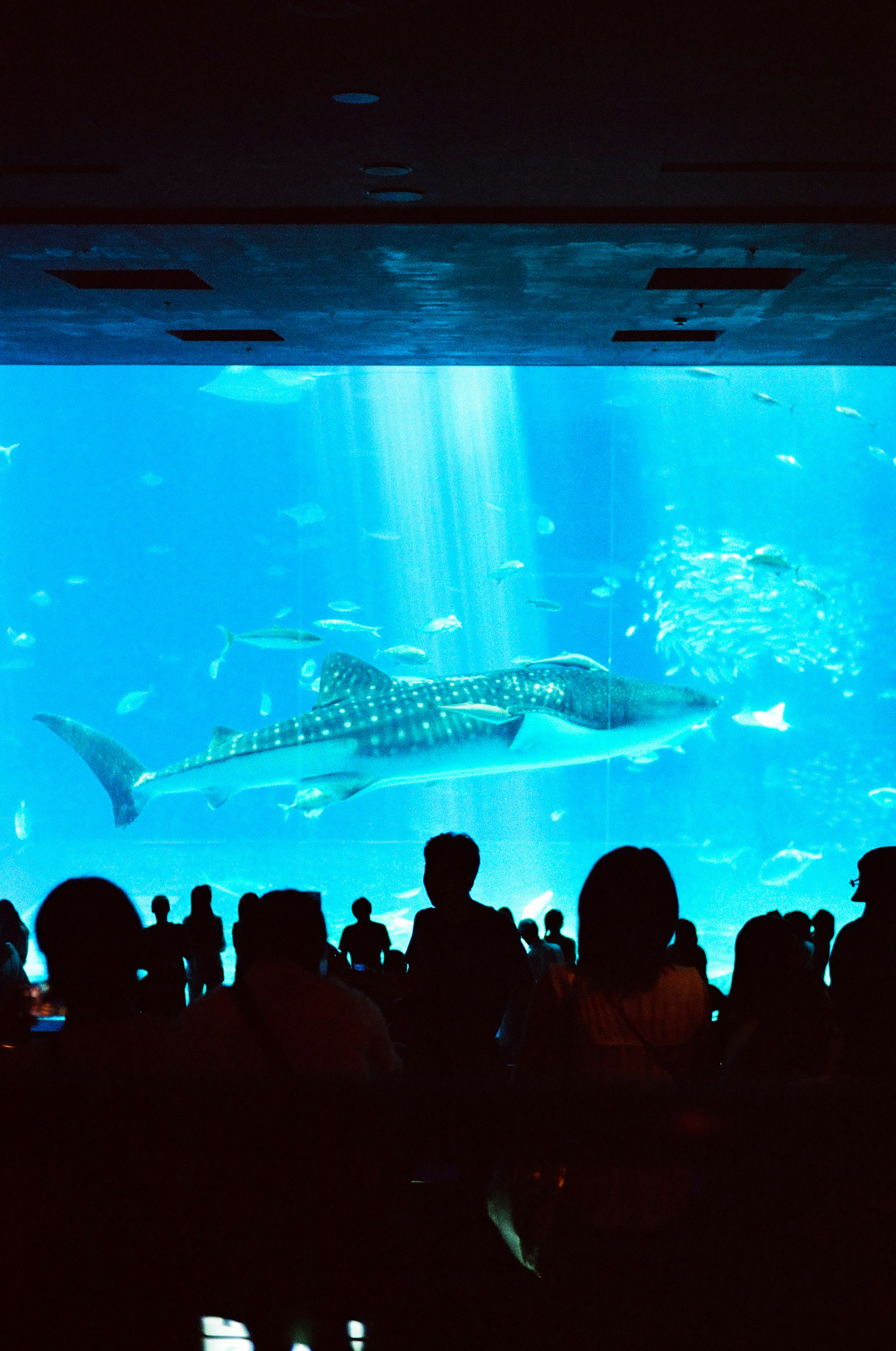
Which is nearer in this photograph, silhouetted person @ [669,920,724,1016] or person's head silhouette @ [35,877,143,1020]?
person's head silhouette @ [35,877,143,1020]

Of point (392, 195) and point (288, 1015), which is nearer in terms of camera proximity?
point (288, 1015)

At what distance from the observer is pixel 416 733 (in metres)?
10.7

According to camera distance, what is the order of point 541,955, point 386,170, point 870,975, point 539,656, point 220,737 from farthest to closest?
1. point 539,656
2. point 220,737
3. point 386,170
4. point 541,955
5. point 870,975

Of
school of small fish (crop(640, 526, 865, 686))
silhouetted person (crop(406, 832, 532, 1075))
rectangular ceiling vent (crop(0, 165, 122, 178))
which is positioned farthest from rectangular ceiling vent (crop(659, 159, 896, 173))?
school of small fish (crop(640, 526, 865, 686))

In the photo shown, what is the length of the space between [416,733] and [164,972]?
265 inches

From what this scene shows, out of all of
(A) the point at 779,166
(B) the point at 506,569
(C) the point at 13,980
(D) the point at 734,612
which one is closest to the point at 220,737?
(B) the point at 506,569

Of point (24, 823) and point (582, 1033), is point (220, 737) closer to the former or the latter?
point (582, 1033)

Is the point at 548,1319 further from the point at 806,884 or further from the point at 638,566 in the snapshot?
the point at 806,884

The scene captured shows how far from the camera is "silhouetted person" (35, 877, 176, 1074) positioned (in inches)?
76.4

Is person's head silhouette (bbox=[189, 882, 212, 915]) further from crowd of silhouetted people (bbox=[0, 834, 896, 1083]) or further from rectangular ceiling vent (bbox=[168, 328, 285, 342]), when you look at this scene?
rectangular ceiling vent (bbox=[168, 328, 285, 342])

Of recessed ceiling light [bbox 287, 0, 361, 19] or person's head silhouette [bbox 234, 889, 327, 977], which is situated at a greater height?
recessed ceiling light [bbox 287, 0, 361, 19]

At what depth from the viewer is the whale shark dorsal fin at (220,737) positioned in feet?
32.4

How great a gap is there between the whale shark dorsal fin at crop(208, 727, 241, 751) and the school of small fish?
8.07m

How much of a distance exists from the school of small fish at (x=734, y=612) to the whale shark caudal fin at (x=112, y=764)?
9057 mm
